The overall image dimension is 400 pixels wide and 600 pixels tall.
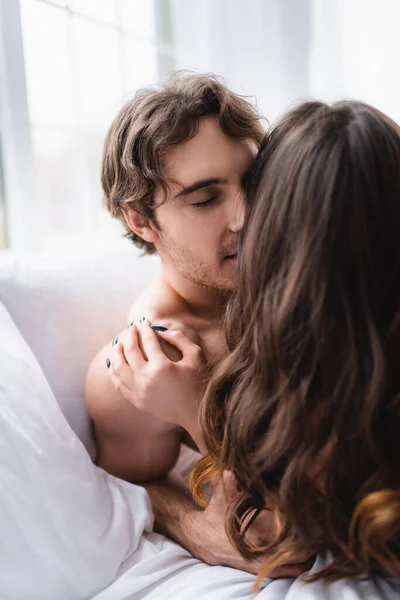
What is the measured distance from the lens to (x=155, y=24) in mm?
2139

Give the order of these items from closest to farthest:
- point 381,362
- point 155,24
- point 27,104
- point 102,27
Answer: point 381,362
point 27,104
point 102,27
point 155,24

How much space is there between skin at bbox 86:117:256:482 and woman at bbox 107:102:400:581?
0.29m

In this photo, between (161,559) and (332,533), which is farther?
(161,559)

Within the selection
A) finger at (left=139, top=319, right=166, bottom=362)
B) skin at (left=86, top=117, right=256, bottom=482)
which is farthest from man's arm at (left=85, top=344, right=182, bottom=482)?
finger at (left=139, top=319, right=166, bottom=362)

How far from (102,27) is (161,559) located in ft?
4.96

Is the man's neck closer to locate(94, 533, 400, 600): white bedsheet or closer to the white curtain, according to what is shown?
locate(94, 533, 400, 600): white bedsheet

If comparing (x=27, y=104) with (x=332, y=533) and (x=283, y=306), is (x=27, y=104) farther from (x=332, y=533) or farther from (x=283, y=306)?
(x=332, y=533)

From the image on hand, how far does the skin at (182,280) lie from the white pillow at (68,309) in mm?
37

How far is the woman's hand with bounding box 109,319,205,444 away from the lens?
107 centimetres

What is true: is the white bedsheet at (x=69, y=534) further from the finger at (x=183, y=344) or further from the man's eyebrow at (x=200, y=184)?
the man's eyebrow at (x=200, y=184)

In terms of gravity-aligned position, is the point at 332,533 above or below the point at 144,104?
below

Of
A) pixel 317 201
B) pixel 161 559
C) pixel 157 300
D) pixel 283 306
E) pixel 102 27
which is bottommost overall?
pixel 161 559

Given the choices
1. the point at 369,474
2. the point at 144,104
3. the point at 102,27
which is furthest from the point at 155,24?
the point at 369,474

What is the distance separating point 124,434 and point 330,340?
0.53 m
